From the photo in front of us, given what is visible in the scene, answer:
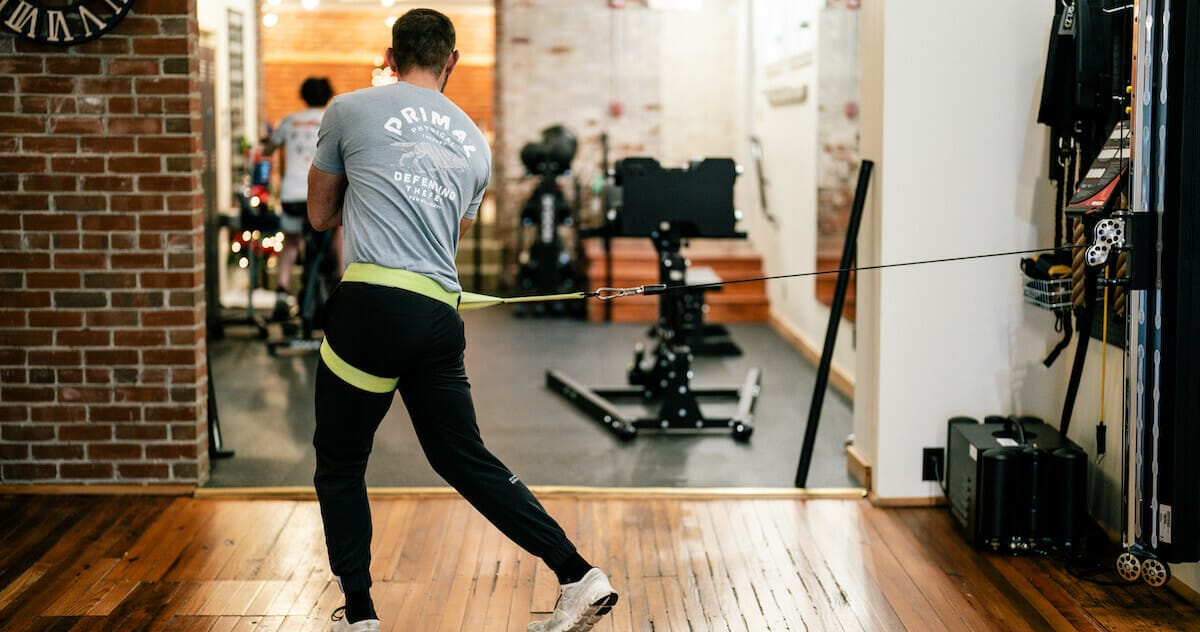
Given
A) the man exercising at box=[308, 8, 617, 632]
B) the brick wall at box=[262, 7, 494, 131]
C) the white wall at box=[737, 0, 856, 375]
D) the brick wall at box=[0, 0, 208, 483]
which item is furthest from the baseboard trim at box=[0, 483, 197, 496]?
the brick wall at box=[262, 7, 494, 131]

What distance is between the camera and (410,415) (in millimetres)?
2887

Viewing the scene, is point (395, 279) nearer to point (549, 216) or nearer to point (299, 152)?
point (299, 152)

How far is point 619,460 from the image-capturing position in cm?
496

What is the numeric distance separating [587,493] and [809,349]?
133 inches

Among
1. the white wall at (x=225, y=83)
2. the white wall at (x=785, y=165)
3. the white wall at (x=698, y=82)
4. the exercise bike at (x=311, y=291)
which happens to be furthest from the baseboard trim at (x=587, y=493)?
the white wall at (x=698, y=82)

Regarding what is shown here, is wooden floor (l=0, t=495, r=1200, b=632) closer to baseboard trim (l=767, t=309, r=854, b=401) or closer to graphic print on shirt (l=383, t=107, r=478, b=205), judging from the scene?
graphic print on shirt (l=383, t=107, r=478, b=205)

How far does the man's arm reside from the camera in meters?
2.78

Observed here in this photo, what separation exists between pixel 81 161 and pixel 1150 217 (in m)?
3.24

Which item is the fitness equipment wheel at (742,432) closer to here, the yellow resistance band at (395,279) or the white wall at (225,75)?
the yellow resistance band at (395,279)

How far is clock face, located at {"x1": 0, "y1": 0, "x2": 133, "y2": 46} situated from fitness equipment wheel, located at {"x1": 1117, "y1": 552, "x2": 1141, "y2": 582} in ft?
11.1

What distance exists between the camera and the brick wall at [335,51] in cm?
1488

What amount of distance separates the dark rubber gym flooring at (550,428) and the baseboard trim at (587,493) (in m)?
0.12

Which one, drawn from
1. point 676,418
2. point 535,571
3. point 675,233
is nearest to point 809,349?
point 676,418

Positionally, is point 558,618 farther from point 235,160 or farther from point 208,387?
point 235,160
